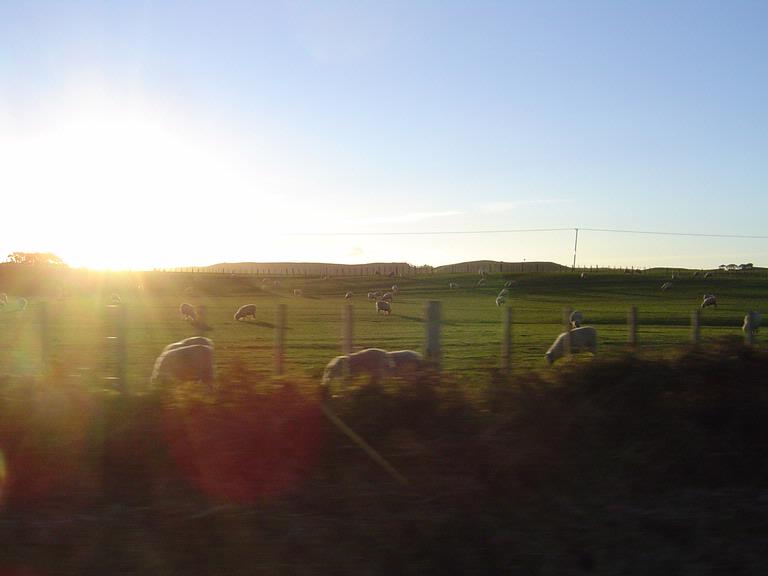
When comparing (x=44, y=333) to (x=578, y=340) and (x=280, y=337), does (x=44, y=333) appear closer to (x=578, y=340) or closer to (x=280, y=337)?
(x=280, y=337)

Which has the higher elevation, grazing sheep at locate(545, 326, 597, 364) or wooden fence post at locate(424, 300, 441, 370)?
wooden fence post at locate(424, 300, 441, 370)

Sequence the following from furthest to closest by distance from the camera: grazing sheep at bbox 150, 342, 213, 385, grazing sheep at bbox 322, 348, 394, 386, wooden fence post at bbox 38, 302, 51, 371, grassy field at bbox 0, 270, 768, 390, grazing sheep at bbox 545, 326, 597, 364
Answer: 1. grassy field at bbox 0, 270, 768, 390
2. grazing sheep at bbox 545, 326, 597, 364
3. grazing sheep at bbox 150, 342, 213, 385
4. grazing sheep at bbox 322, 348, 394, 386
5. wooden fence post at bbox 38, 302, 51, 371

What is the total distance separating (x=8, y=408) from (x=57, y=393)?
1.72 feet

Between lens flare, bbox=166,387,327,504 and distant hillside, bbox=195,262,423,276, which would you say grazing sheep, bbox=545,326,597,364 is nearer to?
lens flare, bbox=166,387,327,504

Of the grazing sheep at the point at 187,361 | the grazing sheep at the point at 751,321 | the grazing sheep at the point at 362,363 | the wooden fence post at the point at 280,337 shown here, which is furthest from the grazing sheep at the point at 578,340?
the wooden fence post at the point at 280,337

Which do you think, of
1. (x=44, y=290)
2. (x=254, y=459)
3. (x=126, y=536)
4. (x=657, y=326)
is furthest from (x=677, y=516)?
(x=44, y=290)

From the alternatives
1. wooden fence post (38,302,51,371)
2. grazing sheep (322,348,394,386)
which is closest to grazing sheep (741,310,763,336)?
grazing sheep (322,348,394,386)

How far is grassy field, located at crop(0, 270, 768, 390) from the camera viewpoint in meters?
20.1

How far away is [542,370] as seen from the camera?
32.4ft

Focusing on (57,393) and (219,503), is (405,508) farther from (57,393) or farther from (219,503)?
(57,393)

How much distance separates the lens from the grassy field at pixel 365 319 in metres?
20.1

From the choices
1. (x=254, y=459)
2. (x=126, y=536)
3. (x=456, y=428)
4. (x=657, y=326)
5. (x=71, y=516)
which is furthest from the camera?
(x=657, y=326)

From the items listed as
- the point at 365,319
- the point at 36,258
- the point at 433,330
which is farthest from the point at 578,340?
the point at 36,258

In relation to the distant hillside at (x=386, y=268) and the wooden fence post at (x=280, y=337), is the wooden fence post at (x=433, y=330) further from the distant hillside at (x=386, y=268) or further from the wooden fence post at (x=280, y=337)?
the distant hillside at (x=386, y=268)
